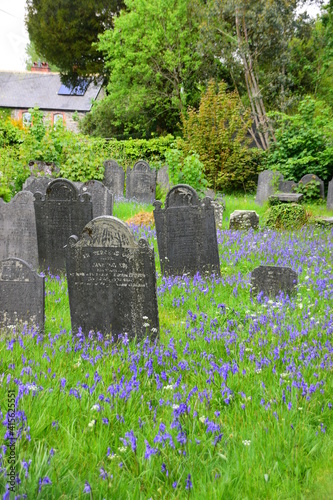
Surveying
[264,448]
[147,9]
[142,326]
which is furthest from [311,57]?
[264,448]

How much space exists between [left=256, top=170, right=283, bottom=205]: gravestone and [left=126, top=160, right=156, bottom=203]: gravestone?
404cm

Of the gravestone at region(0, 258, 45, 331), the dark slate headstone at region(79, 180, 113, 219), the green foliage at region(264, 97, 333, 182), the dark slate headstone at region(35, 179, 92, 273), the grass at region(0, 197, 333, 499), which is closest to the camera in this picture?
the grass at region(0, 197, 333, 499)

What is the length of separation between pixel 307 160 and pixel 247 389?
15730mm

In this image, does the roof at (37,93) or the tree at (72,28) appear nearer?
the tree at (72,28)

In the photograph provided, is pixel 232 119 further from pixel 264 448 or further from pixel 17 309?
pixel 264 448

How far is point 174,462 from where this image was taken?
109 inches

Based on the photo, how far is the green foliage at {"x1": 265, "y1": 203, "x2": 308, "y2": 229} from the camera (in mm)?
12375

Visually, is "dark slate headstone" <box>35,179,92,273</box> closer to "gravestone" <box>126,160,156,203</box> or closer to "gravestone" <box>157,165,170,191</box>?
"gravestone" <box>126,160,156,203</box>

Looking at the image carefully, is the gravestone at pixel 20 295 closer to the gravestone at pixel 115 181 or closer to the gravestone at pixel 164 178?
the gravestone at pixel 164 178

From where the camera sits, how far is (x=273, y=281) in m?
6.55

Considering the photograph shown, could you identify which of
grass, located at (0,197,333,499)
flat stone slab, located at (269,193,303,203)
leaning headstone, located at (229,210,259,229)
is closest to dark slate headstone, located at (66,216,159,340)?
grass, located at (0,197,333,499)

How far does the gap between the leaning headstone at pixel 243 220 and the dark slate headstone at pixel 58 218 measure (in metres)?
5.14

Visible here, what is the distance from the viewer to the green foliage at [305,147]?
18.4m

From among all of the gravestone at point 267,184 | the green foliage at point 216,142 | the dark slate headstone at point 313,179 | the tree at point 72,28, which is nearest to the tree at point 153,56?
the tree at point 72,28
